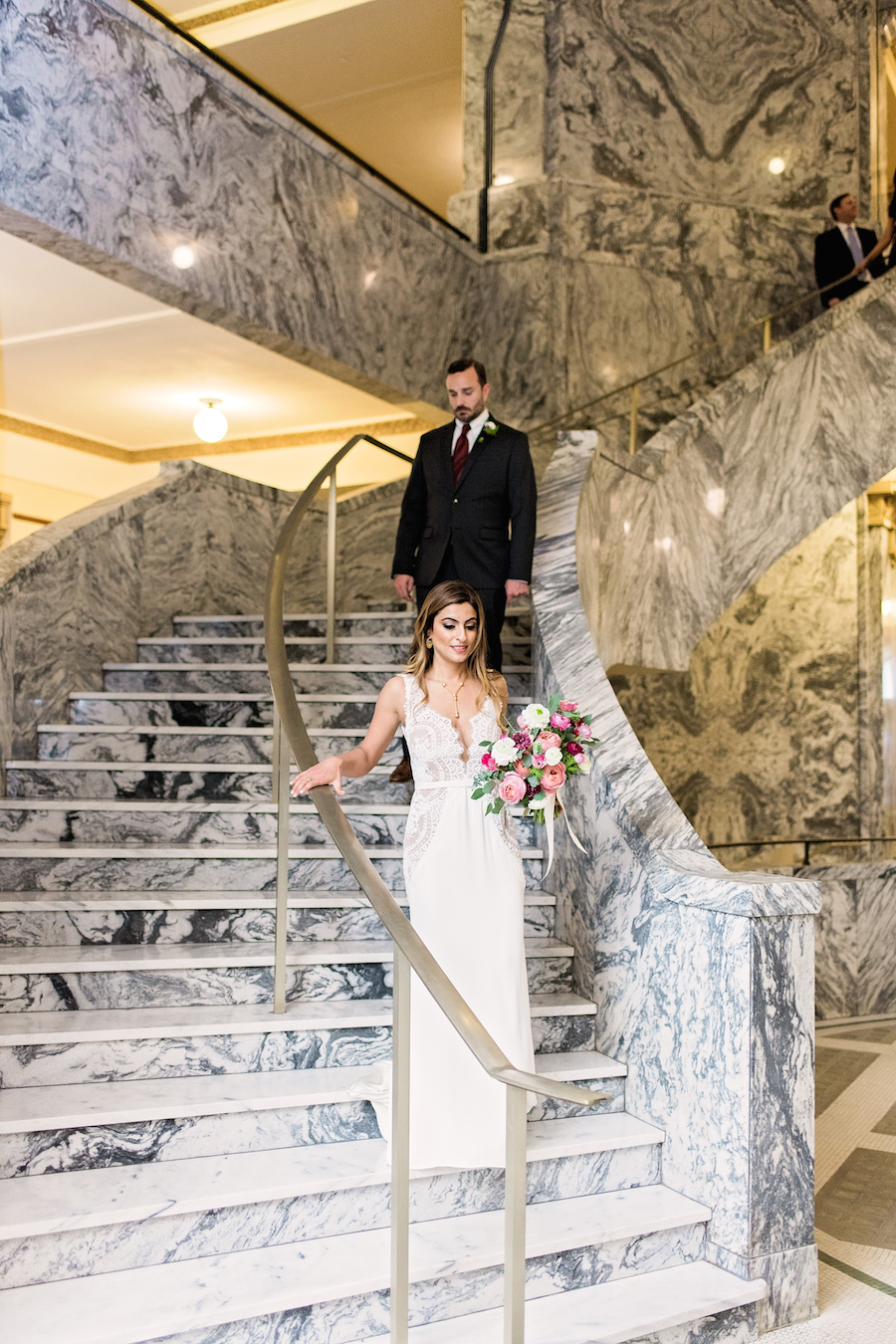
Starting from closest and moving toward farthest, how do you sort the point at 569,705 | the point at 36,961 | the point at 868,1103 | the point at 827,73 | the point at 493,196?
the point at 569,705 → the point at 36,961 → the point at 868,1103 → the point at 493,196 → the point at 827,73

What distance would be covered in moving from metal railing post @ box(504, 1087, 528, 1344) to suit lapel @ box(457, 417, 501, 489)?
9.64 feet

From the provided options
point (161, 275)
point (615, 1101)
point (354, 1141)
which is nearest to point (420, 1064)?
point (354, 1141)

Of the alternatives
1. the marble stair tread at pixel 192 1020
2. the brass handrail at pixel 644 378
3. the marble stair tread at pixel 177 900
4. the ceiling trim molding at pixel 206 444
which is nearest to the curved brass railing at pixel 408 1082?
the marble stair tread at pixel 192 1020

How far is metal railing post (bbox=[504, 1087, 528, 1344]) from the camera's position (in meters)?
2.34

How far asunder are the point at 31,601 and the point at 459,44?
767 centimetres

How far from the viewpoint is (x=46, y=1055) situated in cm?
337

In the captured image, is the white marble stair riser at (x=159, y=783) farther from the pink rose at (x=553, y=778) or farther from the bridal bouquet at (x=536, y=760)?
the pink rose at (x=553, y=778)

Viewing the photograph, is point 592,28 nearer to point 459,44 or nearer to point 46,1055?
point 459,44

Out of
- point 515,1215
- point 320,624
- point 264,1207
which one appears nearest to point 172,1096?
point 264,1207

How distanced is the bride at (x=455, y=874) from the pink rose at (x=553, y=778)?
0.92ft

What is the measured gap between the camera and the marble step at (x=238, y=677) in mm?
5727

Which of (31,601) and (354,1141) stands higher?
(31,601)

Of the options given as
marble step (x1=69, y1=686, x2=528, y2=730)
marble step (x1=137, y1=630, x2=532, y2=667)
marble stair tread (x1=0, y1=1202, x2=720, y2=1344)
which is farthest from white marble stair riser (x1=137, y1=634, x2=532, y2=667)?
marble stair tread (x1=0, y1=1202, x2=720, y2=1344)

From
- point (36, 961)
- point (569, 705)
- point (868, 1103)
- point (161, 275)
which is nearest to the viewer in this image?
point (569, 705)
